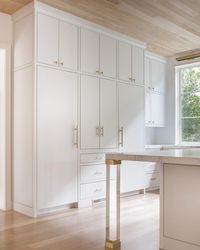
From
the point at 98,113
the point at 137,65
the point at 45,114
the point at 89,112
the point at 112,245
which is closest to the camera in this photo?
the point at 112,245

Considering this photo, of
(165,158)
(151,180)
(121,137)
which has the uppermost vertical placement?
(121,137)

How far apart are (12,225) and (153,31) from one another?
349 cm

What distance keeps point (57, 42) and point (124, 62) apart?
1.39 m

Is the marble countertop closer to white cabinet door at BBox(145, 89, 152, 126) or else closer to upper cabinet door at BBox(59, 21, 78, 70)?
upper cabinet door at BBox(59, 21, 78, 70)

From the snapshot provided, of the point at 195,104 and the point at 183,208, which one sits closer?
the point at 183,208

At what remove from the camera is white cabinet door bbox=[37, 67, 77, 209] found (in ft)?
12.8

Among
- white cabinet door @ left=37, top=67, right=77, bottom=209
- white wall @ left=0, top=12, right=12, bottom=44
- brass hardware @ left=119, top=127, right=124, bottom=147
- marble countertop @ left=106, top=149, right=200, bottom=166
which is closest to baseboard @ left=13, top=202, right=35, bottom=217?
white cabinet door @ left=37, top=67, right=77, bottom=209

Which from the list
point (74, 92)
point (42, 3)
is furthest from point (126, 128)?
point (42, 3)

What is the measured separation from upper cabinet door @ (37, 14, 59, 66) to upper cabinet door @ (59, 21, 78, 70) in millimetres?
84

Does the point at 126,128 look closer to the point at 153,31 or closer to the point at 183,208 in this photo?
the point at 153,31

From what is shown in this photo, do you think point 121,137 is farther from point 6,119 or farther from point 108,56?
point 6,119

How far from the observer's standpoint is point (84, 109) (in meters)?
4.41

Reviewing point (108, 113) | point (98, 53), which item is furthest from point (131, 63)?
point (108, 113)

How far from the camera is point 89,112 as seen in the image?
448 centimetres
